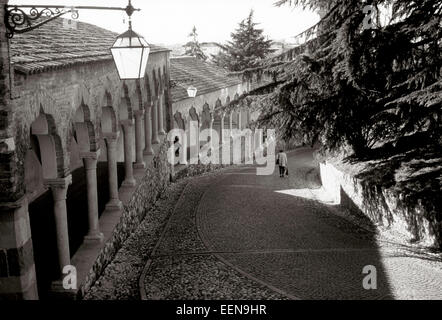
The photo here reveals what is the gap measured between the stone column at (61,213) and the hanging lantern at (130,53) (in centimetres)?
259

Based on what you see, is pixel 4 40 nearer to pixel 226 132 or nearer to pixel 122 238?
pixel 122 238

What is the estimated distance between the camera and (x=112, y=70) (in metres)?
11.4

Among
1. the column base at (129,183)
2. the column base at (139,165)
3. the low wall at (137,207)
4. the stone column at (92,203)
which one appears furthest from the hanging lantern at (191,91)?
the stone column at (92,203)

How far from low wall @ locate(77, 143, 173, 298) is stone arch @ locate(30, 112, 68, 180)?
6.74 feet

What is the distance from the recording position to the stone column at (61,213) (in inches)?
325

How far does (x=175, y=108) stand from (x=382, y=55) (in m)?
10.1

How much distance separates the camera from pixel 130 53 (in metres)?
6.44

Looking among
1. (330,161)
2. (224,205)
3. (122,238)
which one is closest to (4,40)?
(122,238)

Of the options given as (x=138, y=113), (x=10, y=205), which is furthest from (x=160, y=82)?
(x=10, y=205)

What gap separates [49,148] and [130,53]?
8.66ft

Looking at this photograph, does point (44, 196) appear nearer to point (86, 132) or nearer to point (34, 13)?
point (86, 132)

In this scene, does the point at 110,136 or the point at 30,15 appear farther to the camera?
the point at 110,136

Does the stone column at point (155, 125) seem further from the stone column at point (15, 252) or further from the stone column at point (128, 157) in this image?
the stone column at point (15, 252)

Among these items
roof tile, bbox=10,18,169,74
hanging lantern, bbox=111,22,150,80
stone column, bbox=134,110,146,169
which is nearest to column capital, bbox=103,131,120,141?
roof tile, bbox=10,18,169,74
